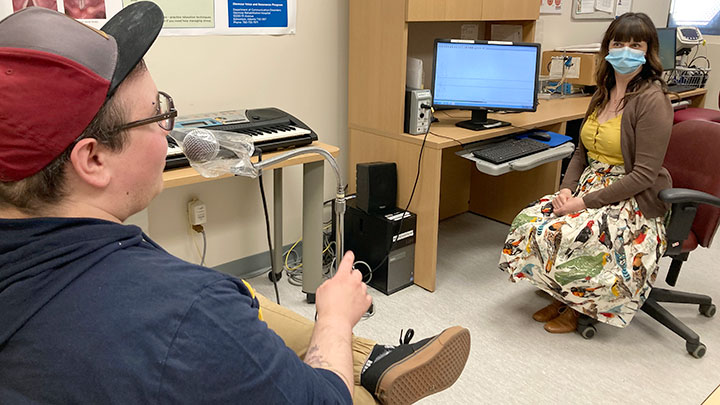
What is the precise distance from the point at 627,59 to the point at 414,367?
1.53 meters

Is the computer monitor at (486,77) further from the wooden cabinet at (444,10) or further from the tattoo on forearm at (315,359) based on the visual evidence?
the tattoo on forearm at (315,359)

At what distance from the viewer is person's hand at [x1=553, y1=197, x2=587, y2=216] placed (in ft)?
7.48

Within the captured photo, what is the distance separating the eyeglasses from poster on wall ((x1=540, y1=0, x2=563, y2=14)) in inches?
126

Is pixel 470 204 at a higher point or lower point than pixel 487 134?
lower

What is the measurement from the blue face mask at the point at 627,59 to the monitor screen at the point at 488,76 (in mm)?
559

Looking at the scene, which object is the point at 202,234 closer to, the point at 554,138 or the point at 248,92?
the point at 248,92

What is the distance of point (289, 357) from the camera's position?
2.80 ft

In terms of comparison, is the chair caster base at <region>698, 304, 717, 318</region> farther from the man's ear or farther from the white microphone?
the man's ear

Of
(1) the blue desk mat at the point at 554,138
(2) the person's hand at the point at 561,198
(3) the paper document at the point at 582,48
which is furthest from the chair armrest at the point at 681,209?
(3) the paper document at the point at 582,48

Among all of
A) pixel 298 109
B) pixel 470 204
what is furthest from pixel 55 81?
pixel 470 204

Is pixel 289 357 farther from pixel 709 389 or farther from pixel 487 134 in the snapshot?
pixel 487 134

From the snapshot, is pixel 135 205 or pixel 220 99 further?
pixel 220 99

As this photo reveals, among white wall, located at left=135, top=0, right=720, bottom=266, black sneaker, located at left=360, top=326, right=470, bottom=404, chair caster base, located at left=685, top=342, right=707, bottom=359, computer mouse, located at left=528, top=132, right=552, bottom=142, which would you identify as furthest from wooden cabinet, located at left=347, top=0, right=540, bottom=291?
black sneaker, located at left=360, top=326, right=470, bottom=404

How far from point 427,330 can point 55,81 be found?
190cm
